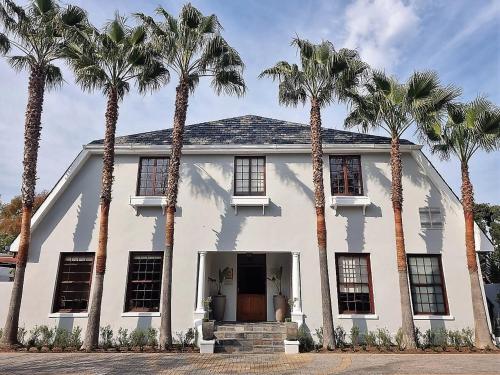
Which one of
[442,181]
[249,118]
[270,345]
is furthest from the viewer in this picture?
[249,118]

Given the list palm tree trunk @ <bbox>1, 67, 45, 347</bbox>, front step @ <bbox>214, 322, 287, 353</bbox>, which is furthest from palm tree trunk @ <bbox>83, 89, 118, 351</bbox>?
front step @ <bbox>214, 322, 287, 353</bbox>

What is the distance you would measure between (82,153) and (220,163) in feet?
18.0

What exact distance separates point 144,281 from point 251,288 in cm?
409

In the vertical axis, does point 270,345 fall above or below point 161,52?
Result: below

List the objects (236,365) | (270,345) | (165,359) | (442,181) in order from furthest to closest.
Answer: (442,181) → (270,345) → (165,359) → (236,365)

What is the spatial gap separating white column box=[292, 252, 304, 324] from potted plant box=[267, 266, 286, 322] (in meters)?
0.98

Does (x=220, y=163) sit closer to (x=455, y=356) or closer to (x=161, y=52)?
(x=161, y=52)

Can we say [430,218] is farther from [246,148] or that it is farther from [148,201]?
[148,201]

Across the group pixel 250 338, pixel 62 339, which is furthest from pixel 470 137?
pixel 62 339

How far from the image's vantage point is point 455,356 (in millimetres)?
10656

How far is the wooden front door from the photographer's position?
46.3 feet

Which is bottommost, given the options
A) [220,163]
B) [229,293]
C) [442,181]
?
[229,293]

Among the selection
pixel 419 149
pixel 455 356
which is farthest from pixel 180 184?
pixel 455 356

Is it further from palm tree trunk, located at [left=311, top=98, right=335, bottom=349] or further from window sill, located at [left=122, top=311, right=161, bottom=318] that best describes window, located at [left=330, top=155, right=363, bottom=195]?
window sill, located at [left=122, top=311, right=161, bottom=318]
